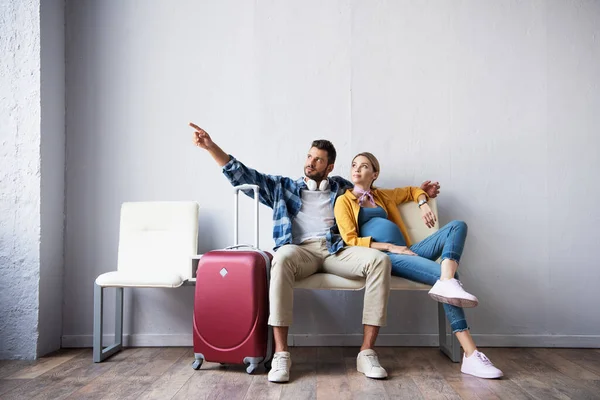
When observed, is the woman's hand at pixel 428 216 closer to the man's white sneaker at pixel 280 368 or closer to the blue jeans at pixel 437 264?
the blue jeans at pixel 437 264

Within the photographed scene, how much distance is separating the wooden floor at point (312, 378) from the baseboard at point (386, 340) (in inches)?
4.5

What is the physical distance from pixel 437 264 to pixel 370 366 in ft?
1.89

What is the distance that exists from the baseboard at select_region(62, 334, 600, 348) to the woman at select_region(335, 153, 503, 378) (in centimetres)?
57

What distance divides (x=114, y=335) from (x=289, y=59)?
194cm

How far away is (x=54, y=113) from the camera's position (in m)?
2.86

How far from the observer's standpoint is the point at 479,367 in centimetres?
217

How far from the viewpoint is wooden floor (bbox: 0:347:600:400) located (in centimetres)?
194

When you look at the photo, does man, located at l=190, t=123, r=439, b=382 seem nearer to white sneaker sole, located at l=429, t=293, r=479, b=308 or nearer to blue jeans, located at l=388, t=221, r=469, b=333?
blue jeans, located at l=388, t=221, r=469, b=333

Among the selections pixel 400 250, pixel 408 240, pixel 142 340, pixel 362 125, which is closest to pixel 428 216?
pixel 408 240

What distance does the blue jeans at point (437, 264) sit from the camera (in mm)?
2281

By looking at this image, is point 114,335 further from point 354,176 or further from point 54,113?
point 354,176

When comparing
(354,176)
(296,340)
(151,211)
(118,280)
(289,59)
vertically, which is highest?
(289,59)

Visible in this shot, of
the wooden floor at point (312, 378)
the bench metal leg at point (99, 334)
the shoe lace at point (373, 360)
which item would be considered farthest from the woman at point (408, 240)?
the bench metal leg at point (99, 334)

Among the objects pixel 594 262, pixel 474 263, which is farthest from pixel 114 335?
pixel 594 262
